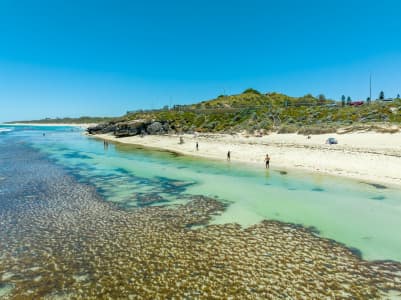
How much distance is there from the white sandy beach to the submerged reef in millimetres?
15976

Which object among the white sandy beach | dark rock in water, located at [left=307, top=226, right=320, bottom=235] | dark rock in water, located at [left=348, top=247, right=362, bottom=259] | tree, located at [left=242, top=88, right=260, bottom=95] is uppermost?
tree, located at [left=242, top=88, right=260, bottom=95]

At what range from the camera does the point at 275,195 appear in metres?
21.9

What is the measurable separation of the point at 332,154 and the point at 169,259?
2964cm

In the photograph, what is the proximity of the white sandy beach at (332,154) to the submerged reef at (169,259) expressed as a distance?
1598 cm


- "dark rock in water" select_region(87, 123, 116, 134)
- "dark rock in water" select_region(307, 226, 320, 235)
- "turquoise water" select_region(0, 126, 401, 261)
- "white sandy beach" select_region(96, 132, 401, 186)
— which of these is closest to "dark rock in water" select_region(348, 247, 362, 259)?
"turquoise water" select_region(0, 126, 401, 261)

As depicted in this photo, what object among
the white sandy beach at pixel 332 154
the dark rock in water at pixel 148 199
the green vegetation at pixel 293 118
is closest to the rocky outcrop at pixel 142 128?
the green vegetation at pixel 293 118

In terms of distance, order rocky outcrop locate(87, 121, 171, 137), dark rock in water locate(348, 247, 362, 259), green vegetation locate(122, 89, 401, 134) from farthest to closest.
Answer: rocky outcrop locate(87, 121, 171, 137) → green vegetation locate(122, 89, 401, 134) → dark rock in water locate(348, 247, 362, 259)

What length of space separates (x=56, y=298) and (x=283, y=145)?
40.4 m

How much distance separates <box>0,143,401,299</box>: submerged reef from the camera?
980 cm

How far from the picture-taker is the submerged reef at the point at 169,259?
980 centimetres

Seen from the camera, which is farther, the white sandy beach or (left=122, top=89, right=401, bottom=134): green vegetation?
(left=122, top=89, right=401, bottom=134): green vegetation

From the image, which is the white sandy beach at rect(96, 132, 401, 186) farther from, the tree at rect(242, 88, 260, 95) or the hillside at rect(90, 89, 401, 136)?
the tree at rect(242, 88, 260, 95)

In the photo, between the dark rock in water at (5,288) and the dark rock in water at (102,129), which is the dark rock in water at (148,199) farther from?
the dark rock in water at (102,129)

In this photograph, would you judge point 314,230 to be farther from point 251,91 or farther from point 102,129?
point 251,91
